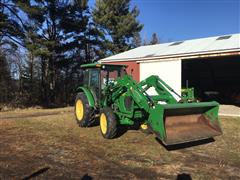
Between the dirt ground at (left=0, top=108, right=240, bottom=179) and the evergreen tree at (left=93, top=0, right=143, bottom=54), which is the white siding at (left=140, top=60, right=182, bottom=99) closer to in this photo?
the dirt ground at (left=0, top=108, right=240, bottom=179)

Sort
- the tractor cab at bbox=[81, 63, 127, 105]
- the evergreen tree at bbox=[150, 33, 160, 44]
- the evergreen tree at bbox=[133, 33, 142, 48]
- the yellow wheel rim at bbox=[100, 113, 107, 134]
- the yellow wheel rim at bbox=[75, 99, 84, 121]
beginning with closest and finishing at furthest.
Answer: the yellow wheel rim at bbox=[100, 113, 107, 134] → the tractor cab at bbox=[81, 63, 127, 105] → the yellow wheel rim at bbox=[75, 99, 84, 121] → the evergreen tree at bbox=[133, 33, 142, 48] → the evergreen tree at bbox=[150, 33, 160, 44]

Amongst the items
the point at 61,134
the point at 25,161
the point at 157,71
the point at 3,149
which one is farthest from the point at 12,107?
the point at 25,161

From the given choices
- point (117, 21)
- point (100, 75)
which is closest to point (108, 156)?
point (100, 75)

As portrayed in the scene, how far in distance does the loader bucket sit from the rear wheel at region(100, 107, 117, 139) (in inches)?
63.7

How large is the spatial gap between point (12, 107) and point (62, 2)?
30.2 ft

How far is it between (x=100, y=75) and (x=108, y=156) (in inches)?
129

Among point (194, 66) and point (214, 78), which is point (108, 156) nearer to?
point (194, 66)

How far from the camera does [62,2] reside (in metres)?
23.0

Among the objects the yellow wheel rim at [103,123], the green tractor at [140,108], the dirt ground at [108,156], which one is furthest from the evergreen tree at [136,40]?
the dirt ground at [108,156]

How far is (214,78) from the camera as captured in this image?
22.2 meters

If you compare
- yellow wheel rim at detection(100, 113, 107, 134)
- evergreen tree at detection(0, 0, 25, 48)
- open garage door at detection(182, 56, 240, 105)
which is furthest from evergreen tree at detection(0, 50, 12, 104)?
yellow wheel rim at detection(100, 113, 107, 134)

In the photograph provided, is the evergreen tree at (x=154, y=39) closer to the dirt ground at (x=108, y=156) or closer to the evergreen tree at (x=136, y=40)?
the evergreen tree at (x=136, y=40)

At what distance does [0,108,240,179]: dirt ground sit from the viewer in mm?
5445

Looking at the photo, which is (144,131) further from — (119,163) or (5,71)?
(5,71)
